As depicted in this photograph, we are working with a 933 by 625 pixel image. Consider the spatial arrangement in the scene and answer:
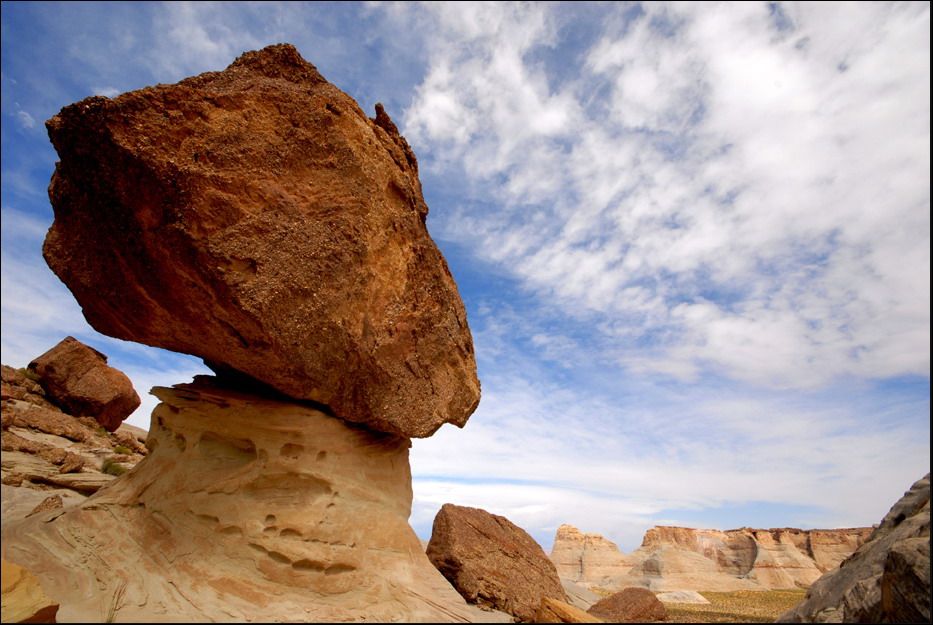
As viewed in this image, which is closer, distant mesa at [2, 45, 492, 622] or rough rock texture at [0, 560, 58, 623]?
rough rock texture at [0, 560, 58, 623]

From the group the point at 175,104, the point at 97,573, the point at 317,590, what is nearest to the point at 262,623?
the point at 317,590

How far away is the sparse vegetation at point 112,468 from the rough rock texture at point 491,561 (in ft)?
27.7

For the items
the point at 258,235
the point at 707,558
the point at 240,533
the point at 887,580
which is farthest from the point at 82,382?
the point at 707,558

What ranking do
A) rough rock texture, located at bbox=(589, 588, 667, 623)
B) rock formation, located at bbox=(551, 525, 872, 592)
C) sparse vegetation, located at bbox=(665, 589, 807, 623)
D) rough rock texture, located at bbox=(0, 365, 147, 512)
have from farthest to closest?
rock formation, located at bbox=(551, 525, 872, 592), sparse vegetation, located at bbox=(665, 589, 807, 623), rough rock texture, located at bbox=(0, 365, 147, 512), rough rock texture, located at bbox=(589, 588, 667, 623)

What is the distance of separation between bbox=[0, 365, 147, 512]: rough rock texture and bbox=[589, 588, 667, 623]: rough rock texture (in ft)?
30.5

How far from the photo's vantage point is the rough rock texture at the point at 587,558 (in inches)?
2552

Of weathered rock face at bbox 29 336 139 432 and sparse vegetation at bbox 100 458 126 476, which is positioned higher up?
weathered rock face at bbox 29 336 139 432

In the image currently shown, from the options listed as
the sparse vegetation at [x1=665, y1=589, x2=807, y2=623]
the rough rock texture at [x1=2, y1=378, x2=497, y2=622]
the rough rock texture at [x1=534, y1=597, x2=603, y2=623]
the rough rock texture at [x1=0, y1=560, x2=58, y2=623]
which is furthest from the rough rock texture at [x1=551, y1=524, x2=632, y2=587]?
the rough rock texture at [x1=0, y1=560, x2=58, y2=623]

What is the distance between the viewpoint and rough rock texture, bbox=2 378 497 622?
6.50 m

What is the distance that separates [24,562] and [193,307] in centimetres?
368

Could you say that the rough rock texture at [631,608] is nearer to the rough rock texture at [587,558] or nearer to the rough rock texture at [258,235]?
the rough rock texture at [258,235]

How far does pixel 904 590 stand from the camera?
20.4 ft

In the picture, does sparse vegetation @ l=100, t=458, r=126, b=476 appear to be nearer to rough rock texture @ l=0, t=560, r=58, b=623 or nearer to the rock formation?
rough rock texture @ l=0, t=560, r=58, b=623

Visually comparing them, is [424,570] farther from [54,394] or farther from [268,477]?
[54,394]
